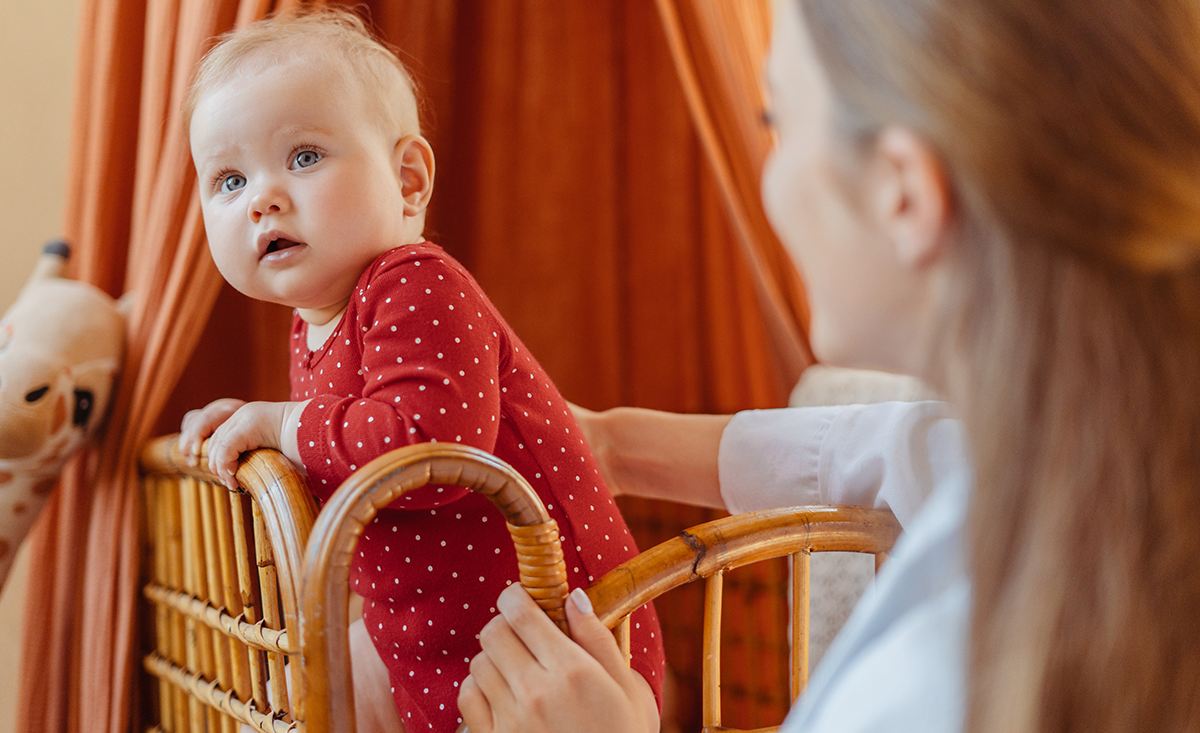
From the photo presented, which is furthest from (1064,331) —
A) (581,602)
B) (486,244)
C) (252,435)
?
(486,244)

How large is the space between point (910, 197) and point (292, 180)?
0.54 metres

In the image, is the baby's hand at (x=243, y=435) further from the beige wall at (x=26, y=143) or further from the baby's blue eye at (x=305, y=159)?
the beige wall at (x=26, y=143)

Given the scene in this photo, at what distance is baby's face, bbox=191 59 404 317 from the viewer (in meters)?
0.76

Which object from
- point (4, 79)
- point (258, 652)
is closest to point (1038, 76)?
point (258, 652)

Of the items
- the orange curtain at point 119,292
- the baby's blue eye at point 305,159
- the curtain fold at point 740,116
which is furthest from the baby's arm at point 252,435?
the curtain fold at point 740,116

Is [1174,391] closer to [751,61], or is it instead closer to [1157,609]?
[1157,609]

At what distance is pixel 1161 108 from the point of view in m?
0.39

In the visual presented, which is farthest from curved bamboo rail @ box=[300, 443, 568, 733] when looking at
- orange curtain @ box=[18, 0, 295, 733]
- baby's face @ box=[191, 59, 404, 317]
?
orange curtain @ box=[18, 0, 295, 733]

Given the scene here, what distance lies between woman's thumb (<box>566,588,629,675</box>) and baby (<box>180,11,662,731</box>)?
0.15m

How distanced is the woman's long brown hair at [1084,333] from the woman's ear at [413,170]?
1.84 ft

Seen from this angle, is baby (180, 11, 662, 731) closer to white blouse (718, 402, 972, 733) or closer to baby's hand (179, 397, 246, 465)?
baby's hand (179, 397, 246, 465)

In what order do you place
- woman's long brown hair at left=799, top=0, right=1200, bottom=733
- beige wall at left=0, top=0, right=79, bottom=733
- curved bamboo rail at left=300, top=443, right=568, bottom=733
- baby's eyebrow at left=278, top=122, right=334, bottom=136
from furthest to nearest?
beige wall at left=0, top=0, right=79, bottom=733 → baby's eyebrow at left=278, top=122, right=334, bottom=136 → curved bamboo rail at left=300, top=443, right=568, bottom=733 → woman's long brown hair at left=799, top=0, right=1200, bottom=733

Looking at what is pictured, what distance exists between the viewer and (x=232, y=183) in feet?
2.63

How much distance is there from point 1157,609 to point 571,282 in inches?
62.2
